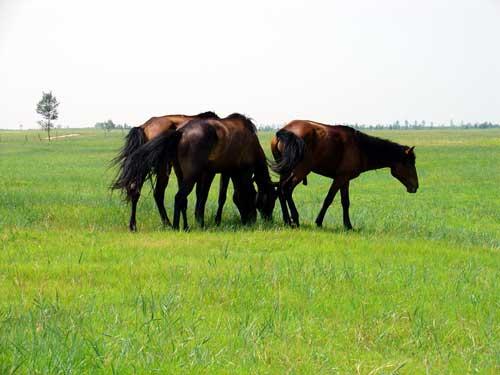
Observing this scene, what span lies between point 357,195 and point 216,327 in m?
18.1

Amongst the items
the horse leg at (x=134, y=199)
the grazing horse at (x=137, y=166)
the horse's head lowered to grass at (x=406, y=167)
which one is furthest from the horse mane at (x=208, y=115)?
the horse's head lowered to grass at (x=406, y=167)

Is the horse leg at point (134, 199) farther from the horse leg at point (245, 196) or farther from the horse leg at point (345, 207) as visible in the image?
the horse leg at point (345, 207)

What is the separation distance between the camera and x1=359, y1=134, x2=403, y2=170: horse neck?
1245 centimetres

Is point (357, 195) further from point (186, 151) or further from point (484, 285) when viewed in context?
point (484, 285)

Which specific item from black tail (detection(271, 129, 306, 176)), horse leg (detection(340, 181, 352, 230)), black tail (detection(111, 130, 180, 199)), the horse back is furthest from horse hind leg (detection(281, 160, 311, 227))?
black tail (detection(111, 130, 180, 199))

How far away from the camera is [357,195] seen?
2269cm

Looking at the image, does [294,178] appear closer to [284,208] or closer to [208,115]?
[284,208]

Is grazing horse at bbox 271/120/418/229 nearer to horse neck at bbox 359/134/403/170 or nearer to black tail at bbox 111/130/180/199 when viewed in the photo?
horse neck at bbox 359/134/403/170

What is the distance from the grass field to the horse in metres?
0.68

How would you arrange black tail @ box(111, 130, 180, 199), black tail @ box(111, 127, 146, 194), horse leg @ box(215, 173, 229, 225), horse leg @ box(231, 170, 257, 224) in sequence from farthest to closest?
horse leg @ box(231, 170, 257, 224)
horse leg @ box(215, 173, 229, 225)
black tail @ box(111, 127, 146, 194)
black tail @ box(111, 130, 180, 199)

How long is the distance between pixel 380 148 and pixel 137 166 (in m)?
5.15

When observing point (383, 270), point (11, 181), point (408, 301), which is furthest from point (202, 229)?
point (11, 181)

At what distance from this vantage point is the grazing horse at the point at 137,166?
10477 mm

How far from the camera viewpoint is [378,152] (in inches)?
494
